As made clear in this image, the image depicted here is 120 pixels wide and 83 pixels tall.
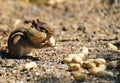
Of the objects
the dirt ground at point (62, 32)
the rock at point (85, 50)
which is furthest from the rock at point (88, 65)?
the rock at point (85, 50)

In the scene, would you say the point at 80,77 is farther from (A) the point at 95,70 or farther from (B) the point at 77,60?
(B) the point at 77,60

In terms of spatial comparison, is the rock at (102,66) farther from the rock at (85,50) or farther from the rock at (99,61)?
the rock at (85,50)

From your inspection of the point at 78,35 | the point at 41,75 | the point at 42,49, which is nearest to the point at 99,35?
the point at 78,35

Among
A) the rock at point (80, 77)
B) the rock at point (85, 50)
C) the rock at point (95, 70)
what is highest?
the rock at point (85, 50)

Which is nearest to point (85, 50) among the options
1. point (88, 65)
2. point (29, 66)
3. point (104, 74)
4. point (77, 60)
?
point (77, 60)

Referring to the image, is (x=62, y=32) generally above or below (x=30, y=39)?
above

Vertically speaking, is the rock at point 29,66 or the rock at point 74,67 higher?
the rock at point 29,66

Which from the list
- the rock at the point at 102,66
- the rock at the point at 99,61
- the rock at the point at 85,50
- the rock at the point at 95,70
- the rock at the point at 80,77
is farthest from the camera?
the rock at the point at 85,50
